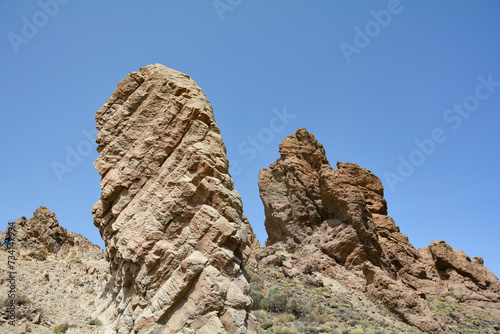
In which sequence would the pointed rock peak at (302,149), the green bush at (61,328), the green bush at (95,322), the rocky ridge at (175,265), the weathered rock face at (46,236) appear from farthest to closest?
the pointed rock peak at (302,149)
the weathered rock face at (46,236)
the green bush at (95,322)
the green bush at (61,328)
the rocky ridge at (175,265)

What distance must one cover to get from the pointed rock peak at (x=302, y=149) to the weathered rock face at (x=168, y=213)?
2499 cm

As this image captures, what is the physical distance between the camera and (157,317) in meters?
11.4

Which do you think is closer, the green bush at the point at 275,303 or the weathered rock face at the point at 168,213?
the weathered rock face at the point at 168,213

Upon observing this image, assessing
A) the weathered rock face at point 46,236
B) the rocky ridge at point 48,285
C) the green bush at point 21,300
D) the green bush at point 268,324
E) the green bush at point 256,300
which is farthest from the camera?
the weathered rock face at point 46,236

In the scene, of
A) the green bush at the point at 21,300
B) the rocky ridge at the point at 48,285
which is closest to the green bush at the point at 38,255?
the rocky ridge at the point at 48,285

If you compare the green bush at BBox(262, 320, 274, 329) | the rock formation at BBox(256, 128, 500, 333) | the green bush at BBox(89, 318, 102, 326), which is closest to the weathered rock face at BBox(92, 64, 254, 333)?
the green bush at BBox(89, 318, 102, 326)

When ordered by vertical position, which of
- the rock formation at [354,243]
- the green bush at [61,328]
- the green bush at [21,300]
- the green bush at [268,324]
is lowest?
the green bush at [21,300]

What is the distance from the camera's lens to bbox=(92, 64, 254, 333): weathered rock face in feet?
37.8

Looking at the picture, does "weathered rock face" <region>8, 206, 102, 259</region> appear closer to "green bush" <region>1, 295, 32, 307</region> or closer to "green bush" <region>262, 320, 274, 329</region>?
"green bush" <region>1, 295, 32, 307</region>

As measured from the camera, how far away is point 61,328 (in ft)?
44.6

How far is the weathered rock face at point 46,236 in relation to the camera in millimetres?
25469

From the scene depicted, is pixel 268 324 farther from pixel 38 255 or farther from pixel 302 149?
pixel 302 149

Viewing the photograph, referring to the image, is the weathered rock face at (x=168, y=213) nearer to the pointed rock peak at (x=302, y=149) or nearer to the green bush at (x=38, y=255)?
the green bush at (x=38, y=255)

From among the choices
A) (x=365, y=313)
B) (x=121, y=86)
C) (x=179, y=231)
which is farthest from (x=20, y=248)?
(x=365, y=313)
